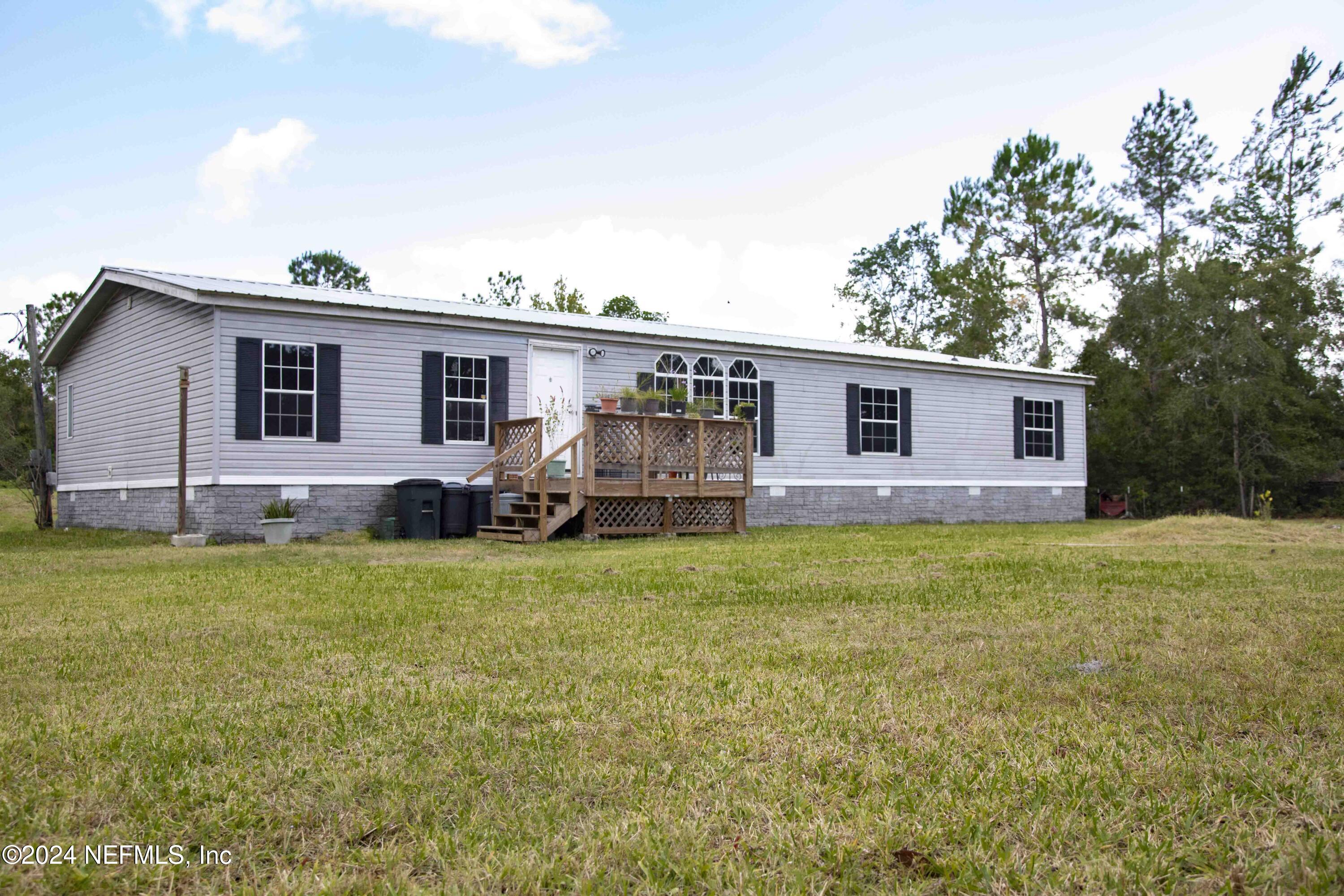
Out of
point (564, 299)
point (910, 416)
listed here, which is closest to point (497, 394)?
point (910, 416)

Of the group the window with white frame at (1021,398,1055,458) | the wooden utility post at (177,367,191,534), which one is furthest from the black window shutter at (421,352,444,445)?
the window with white frame at (1021,398,1055,458)

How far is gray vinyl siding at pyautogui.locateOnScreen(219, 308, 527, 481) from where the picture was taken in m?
11.8

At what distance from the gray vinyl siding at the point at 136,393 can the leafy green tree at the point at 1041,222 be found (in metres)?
24.9

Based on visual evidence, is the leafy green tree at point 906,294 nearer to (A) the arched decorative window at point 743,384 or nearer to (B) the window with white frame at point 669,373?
(A) the arched decorative window at point 743,384

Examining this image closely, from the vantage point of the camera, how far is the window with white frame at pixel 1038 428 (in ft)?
64.2

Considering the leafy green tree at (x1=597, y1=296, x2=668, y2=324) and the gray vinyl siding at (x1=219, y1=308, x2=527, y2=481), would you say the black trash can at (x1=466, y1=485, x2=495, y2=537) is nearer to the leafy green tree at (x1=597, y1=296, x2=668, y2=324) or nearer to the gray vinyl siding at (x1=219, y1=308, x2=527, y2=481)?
the gray vinyl siding at (x1=219, y1=308, x2=527, y2=481)

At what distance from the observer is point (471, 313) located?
43.6ft

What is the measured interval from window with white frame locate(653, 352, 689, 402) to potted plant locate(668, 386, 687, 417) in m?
1.15

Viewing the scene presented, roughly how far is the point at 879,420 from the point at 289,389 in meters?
10.0

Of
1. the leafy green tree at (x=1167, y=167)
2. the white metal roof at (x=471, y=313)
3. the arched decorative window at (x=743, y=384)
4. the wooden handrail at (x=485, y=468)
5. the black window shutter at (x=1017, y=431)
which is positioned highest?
the leafy green tree at (x=1167, y=167)

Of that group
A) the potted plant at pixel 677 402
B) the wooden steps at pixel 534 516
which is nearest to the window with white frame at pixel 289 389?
the wooden steps at pixel 534 516

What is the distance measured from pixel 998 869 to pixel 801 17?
48.7 ft

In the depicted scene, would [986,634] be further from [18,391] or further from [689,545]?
[18,391]

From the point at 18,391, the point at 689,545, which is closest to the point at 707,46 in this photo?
the point at 689,545
